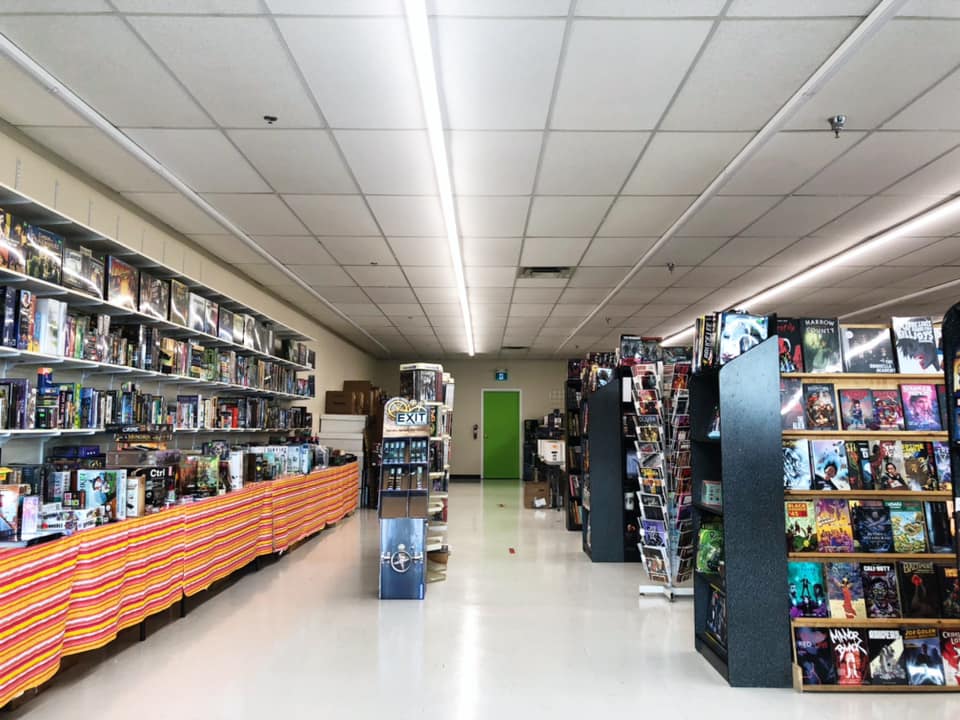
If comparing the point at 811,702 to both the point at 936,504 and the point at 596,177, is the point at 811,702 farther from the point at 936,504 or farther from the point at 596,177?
the point at 596,177

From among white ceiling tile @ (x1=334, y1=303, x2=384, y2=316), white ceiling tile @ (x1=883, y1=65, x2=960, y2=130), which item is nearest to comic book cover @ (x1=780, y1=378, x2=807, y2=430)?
white ceiling tile @ (x1=883, y1=65, x2=960, y2=130)

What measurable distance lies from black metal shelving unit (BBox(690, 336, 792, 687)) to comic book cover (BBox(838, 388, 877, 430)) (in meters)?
0.51

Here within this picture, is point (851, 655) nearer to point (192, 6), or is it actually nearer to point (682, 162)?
point (682, 162)

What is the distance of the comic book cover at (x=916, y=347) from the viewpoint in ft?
12.2

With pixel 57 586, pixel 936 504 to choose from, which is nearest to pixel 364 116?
pixel 57 586

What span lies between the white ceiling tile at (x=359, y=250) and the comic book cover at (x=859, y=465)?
4.65 metres

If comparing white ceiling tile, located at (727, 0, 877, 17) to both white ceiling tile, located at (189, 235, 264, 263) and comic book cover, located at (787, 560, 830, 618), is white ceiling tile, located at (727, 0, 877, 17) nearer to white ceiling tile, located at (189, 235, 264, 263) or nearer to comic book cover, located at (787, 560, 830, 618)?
comic book cover, located at (787, 560, 830, 618)

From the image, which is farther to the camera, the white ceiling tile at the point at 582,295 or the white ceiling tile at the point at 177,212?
the white ceiling tile at the point at 582,295

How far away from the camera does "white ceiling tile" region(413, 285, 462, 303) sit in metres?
8.84

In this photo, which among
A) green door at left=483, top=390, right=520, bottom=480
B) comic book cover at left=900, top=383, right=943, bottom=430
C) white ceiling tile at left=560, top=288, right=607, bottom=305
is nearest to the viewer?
comic book cover at left=900, top=383, right=943, bottom=430

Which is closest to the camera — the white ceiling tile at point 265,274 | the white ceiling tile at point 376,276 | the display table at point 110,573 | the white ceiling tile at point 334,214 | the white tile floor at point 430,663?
the display table at point 110,573

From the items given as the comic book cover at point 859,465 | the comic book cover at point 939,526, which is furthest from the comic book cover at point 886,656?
the comic book cover at point 859,465

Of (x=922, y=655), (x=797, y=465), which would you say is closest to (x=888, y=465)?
(x=797, y=465)

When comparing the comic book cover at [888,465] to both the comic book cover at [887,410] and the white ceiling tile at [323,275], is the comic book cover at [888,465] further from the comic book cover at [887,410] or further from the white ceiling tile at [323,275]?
the white ceiling tile at [323,275]
